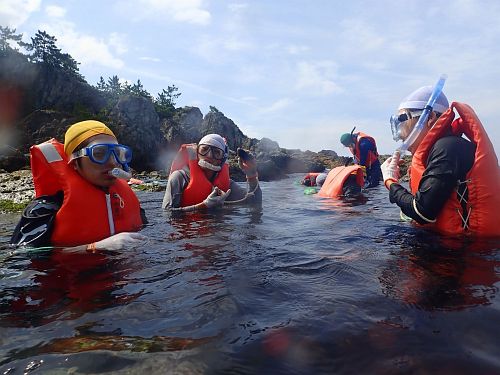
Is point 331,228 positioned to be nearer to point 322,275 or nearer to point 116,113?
point 322,275

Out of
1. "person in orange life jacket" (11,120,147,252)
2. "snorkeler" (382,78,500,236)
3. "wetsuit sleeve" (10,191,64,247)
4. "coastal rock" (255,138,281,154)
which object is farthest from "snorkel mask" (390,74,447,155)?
"coastal rock" (255,138,281,154)

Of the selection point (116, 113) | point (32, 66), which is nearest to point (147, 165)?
point (116, 113)

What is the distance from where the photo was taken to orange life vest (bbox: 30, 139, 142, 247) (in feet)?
12.6

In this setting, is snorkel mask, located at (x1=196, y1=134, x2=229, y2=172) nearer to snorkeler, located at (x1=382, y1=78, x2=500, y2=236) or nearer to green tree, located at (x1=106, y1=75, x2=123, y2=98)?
snorkeler, located at (x1=382, y1=78, x2=500, y2=236)

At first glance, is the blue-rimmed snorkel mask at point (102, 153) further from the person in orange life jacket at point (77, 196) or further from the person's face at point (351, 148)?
the person's face at point (351, 148)

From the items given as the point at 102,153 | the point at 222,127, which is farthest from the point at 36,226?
the point at 222,127

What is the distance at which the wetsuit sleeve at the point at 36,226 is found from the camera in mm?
3672

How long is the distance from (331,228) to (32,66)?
1944 inches

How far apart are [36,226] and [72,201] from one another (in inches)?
16.6

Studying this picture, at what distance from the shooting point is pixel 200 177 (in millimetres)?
7051

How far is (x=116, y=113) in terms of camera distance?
42.2 metres

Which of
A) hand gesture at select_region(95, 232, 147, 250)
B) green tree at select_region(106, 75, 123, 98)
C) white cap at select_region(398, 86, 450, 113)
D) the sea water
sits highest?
green tree at select_region(106, 75, 123, 98)

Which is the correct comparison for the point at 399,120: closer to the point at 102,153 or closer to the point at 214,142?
the point at 214,142

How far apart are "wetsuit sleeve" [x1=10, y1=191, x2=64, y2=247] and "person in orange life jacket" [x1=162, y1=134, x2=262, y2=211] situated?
2980mm
